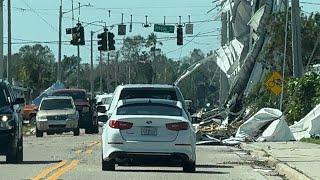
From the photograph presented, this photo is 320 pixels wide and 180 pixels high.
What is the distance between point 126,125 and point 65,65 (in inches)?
5613

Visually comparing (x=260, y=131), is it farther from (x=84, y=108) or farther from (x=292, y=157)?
(x=292, y=157)

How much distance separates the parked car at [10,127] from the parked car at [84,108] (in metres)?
21.4

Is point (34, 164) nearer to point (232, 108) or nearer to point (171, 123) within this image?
point (171, 123)

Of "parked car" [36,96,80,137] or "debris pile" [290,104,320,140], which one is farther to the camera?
"parked car" [36,96,80,137]

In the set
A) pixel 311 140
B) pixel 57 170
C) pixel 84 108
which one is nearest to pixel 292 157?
pixel 57 170

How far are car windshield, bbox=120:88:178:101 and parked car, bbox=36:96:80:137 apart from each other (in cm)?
1953

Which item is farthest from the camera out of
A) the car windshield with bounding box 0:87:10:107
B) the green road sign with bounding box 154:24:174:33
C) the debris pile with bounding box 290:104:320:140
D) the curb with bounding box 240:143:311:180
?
the green road sign with bounding box 154:24:174:33

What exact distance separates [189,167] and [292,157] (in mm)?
5773

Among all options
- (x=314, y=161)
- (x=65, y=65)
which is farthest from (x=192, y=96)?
(x=314, y=161)

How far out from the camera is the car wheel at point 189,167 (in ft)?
68.5

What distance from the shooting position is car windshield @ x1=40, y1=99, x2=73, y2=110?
43875 millimetres

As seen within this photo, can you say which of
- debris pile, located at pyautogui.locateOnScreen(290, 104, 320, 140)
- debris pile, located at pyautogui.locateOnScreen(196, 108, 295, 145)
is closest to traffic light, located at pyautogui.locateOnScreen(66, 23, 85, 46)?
debris pile, located at pyautogui.locateOnScreen(196, 108, 295, 145)

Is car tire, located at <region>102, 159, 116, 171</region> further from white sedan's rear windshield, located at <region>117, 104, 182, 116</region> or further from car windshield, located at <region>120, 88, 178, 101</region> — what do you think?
car windshield, located at <region>120, 88, 178, 101</region>

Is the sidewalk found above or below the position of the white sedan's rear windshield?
below
